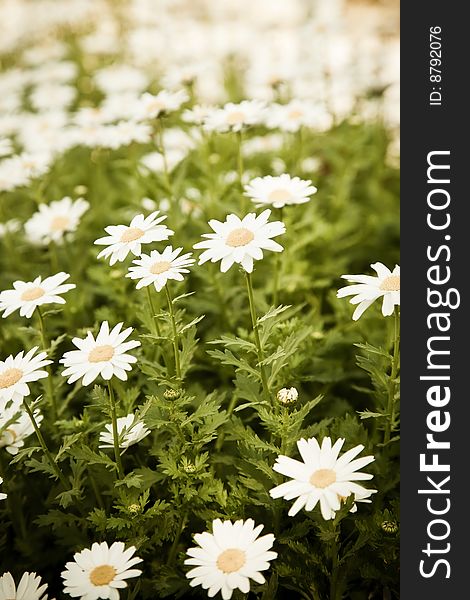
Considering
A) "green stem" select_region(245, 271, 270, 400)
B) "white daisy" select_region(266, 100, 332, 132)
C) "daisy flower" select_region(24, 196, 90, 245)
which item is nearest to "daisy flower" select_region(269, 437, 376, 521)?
"green stem" select_region(245, 271, 270, 400)

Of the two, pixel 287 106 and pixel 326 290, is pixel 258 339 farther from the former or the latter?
pixel 287 106

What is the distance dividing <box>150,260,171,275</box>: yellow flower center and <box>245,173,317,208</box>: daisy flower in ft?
1.75

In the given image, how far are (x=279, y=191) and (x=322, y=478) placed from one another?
1176 millimetres

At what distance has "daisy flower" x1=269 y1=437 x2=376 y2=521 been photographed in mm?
1731

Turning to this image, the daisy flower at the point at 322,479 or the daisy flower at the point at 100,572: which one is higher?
the daisy flower at the point at 322,479

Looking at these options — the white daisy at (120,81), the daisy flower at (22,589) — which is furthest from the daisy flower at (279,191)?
the white daisy at (120,81)

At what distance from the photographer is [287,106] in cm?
340

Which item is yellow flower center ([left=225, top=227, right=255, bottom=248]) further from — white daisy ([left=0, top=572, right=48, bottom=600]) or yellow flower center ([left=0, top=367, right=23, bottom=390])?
white daisy ([left=0, top=572, right=48, bottom=600])

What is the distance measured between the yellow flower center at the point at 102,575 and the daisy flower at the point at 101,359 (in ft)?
1.69

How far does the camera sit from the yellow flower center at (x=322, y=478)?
5.83 feet

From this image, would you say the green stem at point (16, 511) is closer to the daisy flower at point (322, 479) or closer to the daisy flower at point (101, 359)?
the daisy flower at point (101, 359)

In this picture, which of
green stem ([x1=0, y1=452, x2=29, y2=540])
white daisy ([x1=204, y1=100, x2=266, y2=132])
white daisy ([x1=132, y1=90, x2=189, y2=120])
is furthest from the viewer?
white daisy ([x1=132, y1=90, x2=189, y2=120])

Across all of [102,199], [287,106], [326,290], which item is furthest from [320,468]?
[102,199]

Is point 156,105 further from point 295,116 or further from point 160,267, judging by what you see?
point 160,267
